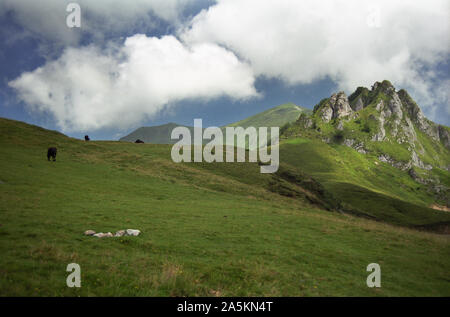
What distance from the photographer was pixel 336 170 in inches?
7397

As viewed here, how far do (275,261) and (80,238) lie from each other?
1263 centimetres

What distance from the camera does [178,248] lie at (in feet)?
53.5

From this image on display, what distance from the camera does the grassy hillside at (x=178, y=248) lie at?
35.2 ft

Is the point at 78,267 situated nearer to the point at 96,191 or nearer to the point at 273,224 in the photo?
the point at 273,224

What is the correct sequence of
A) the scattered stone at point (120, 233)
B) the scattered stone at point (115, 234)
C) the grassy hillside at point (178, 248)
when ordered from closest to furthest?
the grassy hillside at point (178, 248) < the scattered stone at point (115, 234) < the scattered stone at point (120, 233)

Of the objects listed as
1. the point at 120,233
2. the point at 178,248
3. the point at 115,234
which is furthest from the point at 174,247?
the point at 115,234

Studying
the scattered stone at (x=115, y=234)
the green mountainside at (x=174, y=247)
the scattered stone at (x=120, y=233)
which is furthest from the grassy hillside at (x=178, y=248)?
the scattered stone at (x=120, y=233)

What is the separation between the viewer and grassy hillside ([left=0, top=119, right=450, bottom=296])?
10.7 meters

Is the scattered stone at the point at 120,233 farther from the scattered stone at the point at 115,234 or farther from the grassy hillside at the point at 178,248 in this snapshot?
the grassy hillside at the point at 178,248

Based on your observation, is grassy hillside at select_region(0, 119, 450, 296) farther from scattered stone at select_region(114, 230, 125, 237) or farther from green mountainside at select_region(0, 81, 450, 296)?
scattered stone at select_region(114, 230, 125, 237)

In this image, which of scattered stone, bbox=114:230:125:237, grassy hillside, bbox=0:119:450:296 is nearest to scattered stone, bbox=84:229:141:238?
scattered stone, bbox=114:230:125:237

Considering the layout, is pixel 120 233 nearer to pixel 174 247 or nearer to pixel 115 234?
pixel 115 234
